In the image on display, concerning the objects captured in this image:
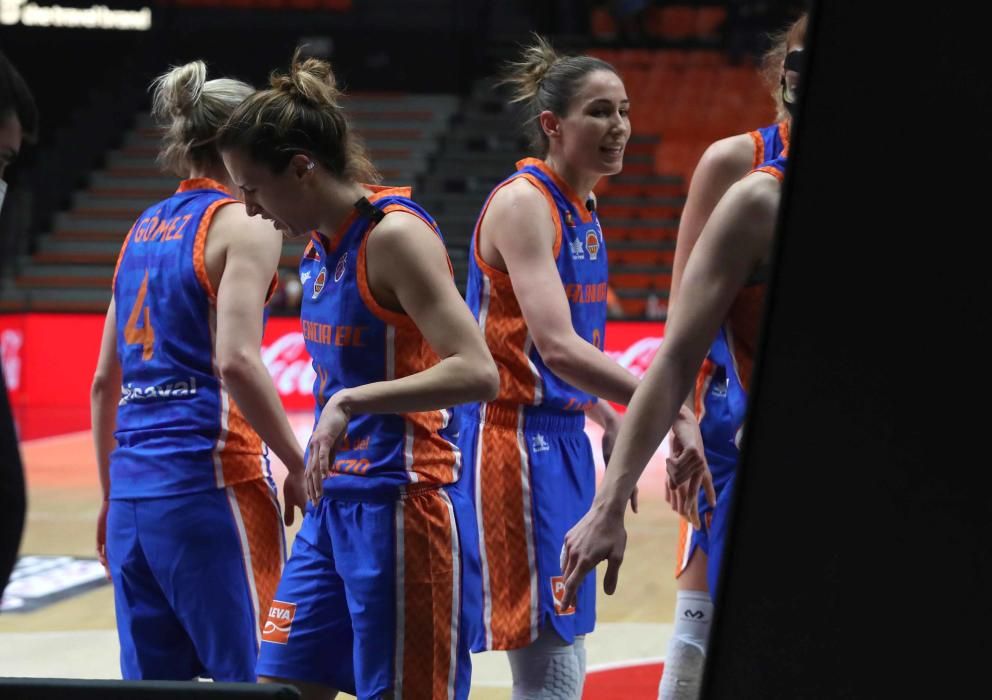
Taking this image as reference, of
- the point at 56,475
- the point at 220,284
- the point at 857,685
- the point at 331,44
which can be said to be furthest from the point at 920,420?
the point at 331,44

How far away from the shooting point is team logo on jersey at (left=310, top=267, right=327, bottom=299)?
246 cm

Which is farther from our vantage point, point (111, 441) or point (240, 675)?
point (111, 441)

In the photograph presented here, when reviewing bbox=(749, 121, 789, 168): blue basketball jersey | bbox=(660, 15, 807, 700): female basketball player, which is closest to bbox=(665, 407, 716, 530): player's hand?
bbox=(660, 15, 807, 700): female basketball player

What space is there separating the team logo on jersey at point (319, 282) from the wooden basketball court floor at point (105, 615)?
2052 mm

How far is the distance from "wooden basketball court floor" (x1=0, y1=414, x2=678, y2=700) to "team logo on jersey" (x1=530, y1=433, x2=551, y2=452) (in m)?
1.43

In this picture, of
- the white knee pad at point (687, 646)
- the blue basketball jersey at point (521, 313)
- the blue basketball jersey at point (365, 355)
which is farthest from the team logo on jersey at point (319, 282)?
the white knee pad at point (687, 646)

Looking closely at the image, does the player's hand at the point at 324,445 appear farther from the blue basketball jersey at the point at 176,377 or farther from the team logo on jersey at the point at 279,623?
the blue basketball jersey at the point at 176,377

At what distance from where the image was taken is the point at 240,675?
2.73 m

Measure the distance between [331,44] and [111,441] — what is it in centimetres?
1557

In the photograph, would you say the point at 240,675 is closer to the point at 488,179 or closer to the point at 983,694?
the point at 983,694

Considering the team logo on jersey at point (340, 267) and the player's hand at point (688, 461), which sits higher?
the team logo on jersey at point (340, 267)

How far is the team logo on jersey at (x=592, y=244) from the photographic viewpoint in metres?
3.05

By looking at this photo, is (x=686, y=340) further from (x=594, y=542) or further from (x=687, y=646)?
(x=687, y=646)

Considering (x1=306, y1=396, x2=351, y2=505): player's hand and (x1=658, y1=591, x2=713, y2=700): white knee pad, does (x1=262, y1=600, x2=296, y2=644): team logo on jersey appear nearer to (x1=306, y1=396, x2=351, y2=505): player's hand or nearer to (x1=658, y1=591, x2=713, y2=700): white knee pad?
(x1=306, y1=396, x2=351, y2=505): player's hand
